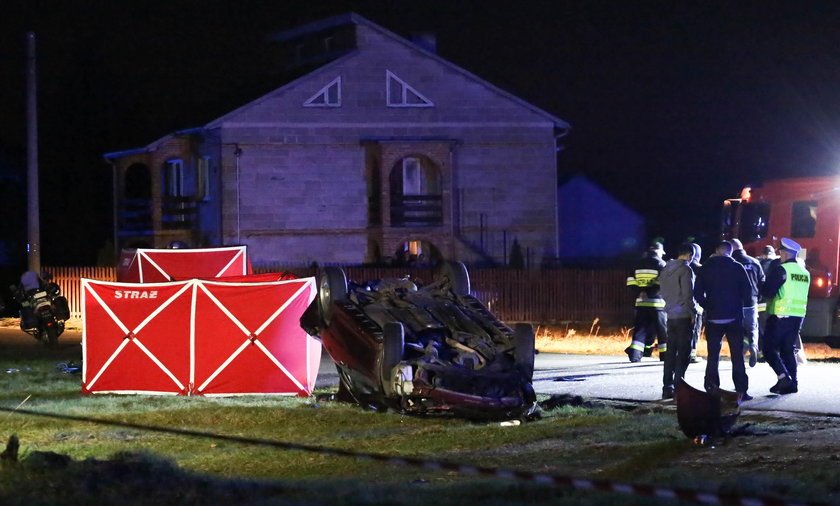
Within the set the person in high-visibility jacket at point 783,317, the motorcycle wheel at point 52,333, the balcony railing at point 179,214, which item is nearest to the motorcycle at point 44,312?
the motorcycle wheel at point 52,333


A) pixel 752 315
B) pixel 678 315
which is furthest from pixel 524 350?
pixel 752 315

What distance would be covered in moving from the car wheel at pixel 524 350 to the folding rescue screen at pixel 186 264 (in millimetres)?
7590

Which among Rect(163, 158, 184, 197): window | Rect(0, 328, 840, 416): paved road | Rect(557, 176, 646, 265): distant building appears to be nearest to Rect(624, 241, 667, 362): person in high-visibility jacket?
Rect(0, 328, 840, 416): paved road

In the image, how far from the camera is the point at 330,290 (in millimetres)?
12953

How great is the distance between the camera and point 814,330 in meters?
19.3

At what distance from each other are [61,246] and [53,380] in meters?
43.5

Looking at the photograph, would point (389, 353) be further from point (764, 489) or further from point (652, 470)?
point (764, 489)

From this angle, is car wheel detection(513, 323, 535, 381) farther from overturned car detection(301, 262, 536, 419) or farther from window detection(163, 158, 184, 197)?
window detection(163, 158, 184, 197)

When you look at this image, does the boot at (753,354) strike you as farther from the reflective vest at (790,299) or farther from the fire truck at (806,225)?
the fire truck at (806,225)

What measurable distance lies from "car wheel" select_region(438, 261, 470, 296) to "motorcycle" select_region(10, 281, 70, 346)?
9.65 metres

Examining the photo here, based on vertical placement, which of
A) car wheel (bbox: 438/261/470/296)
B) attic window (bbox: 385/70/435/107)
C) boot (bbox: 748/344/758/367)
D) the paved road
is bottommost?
the paved road

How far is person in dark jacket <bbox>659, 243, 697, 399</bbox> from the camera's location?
13.2 m

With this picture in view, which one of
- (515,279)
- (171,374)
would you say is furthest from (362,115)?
(171,374)

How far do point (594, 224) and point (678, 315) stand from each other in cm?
4123
